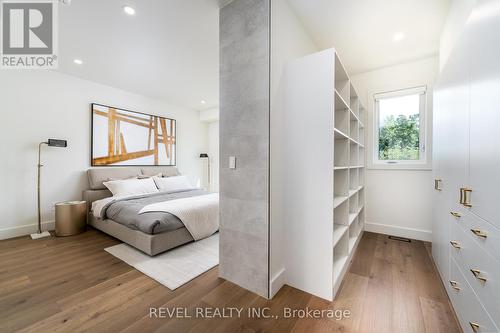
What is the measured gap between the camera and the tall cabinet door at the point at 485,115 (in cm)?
89

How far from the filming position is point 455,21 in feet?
6.14

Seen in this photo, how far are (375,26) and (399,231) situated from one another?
Result: 2.88 metres

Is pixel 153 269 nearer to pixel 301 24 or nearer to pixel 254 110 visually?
pixel 254 110

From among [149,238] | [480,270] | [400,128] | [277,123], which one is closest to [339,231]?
[480,270]

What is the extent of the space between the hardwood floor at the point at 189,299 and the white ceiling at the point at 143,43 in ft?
8.83

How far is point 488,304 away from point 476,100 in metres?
1.06

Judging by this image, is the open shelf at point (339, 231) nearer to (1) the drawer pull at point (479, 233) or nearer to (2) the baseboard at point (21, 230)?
(1) the drawer pull at point (479, 233)

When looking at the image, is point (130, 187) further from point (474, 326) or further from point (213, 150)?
point (474, 326)

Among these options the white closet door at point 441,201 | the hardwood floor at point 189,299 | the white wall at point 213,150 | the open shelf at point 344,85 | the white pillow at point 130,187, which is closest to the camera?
the hardwood floor at point 189,299

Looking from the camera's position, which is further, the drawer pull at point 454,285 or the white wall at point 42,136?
the white wall at point 42,136

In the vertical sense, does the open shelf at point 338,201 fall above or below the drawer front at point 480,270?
above

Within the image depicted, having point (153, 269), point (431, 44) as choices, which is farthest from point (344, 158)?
point (153, 269)

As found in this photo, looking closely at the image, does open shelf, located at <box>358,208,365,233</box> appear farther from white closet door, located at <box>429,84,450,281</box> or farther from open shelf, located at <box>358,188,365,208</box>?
white closet door, located at <box>429,84,450,281</box>

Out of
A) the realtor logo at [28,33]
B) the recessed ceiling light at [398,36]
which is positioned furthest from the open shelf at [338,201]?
the realtor logo at [28,33]
